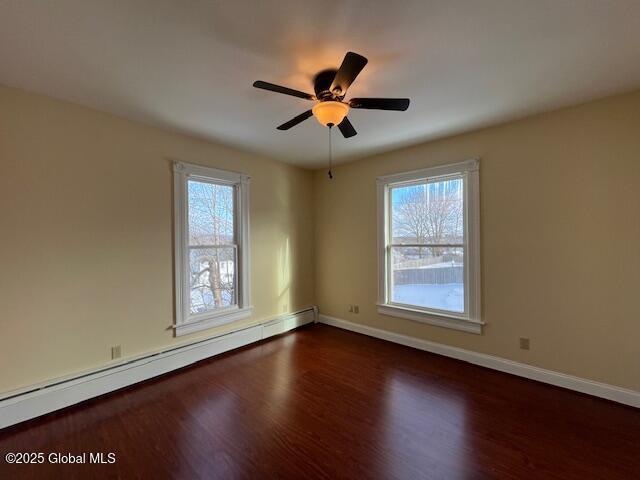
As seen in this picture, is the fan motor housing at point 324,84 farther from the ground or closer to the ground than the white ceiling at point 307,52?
closer to the ground

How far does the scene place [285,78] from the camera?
6.95 ft

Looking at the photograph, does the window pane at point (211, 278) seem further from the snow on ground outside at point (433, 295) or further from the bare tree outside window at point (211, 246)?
the snow on ground outside at point (433, 295)

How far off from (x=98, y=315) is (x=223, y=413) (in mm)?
1468

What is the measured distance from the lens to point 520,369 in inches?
115

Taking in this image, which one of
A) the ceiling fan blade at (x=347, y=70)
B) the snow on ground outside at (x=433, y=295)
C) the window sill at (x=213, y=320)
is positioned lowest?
the window sill at (x=213, y=320)

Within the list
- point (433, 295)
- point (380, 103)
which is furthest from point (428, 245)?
point (380, 103)

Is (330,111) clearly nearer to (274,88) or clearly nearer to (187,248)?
(274,88)

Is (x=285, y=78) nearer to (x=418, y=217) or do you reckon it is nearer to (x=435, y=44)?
(x=435, y=44)

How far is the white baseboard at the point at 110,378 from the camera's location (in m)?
2.22

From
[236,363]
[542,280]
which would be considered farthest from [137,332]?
[542,280]

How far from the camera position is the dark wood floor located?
70.1 inches

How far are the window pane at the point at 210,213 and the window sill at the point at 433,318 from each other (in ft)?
7.61

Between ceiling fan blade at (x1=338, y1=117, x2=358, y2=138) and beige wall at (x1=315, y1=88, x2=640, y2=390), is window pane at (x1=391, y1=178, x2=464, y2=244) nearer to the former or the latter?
beige wall at (x1=315, y1=88, x2=640, y2=390)

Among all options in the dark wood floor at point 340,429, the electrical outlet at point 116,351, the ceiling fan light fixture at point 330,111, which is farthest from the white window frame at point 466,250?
the electrical outlet at point 116,351
